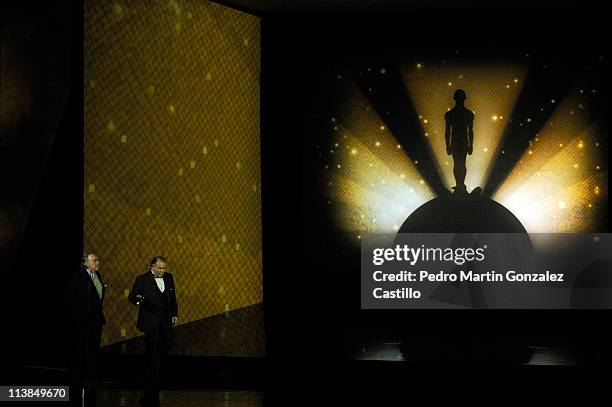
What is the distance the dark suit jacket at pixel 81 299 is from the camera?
688 centimetres

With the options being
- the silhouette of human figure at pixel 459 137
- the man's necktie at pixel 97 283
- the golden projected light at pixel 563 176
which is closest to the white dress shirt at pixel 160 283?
the man's necktie at pixel 97 283

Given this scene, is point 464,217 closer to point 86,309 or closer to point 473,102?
point 473,102

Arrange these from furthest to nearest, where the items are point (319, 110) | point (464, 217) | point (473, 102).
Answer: point (319, 110) → point (473, 102) → point (464, 217)

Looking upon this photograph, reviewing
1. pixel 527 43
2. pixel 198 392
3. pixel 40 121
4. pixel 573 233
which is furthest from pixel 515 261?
pixel 40 121

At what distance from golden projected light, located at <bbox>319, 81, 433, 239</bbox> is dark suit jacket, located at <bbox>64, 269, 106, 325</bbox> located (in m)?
5.70

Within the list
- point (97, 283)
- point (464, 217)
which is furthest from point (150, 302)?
point (464, 217)

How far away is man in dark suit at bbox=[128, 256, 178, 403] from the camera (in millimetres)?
6996

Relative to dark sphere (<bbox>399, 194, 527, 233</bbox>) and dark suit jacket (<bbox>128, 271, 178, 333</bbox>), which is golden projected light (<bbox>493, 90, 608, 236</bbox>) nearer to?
dark sphere (<bbox>399, 194, 527, 233</bbox>)

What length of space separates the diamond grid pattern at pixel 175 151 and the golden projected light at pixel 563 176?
3.53 metres

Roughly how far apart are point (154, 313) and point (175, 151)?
3.73 meters

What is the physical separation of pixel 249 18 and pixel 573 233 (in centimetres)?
501

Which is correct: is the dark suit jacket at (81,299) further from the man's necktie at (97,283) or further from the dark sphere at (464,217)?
the dark sphere at (464,217)

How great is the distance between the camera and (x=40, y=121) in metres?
7.91

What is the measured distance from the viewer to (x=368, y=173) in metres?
12.1
